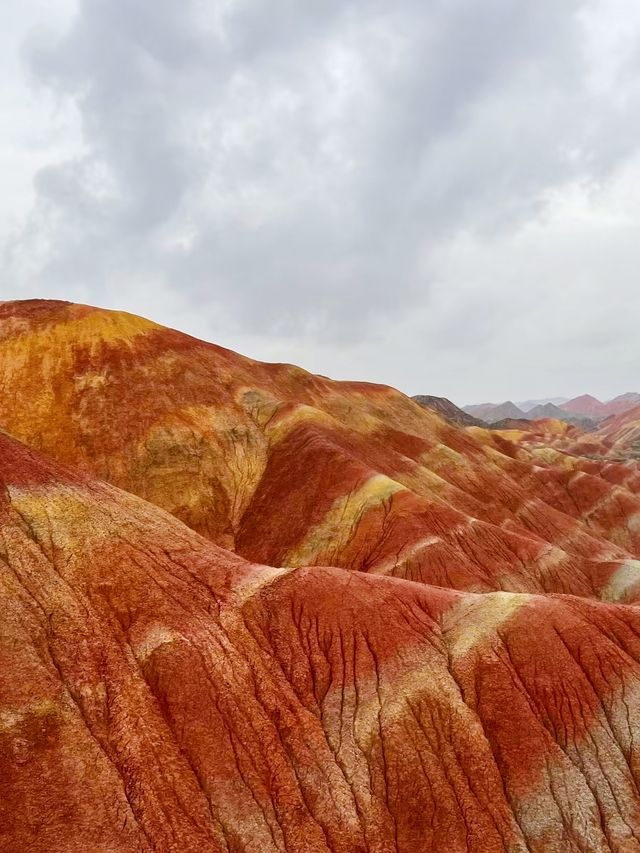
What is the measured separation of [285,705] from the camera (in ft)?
75.2

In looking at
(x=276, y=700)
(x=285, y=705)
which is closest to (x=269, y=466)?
(x=276, y=700)

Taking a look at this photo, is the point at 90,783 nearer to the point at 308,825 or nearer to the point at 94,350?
the point at 308,825

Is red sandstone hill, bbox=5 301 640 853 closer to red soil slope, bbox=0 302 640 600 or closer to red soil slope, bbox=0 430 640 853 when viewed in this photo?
red soil slope, bbox=0 430 640 853

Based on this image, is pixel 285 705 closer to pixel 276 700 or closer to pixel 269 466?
pixel 276 700

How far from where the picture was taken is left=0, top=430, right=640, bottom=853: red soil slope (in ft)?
60.5

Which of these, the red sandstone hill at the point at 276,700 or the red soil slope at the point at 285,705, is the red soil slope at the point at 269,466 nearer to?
the red sandstone hill at the point at 276,700

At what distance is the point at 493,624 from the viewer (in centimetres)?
2608

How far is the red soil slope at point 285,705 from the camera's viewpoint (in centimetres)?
1845

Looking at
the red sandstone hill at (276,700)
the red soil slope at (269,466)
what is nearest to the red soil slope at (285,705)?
the red sandstone hill at (276,700)

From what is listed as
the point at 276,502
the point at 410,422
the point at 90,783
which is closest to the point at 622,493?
the point at 410,422

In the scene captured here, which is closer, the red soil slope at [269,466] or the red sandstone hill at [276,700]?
the red sandstone hill at [276,700]

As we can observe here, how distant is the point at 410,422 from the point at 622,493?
35.2 m

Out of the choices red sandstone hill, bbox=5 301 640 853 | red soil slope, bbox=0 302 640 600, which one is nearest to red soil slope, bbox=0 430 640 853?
red sandstone hill, bbox=5 301 640 853

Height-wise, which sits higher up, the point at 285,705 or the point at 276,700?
the point at 276,700
